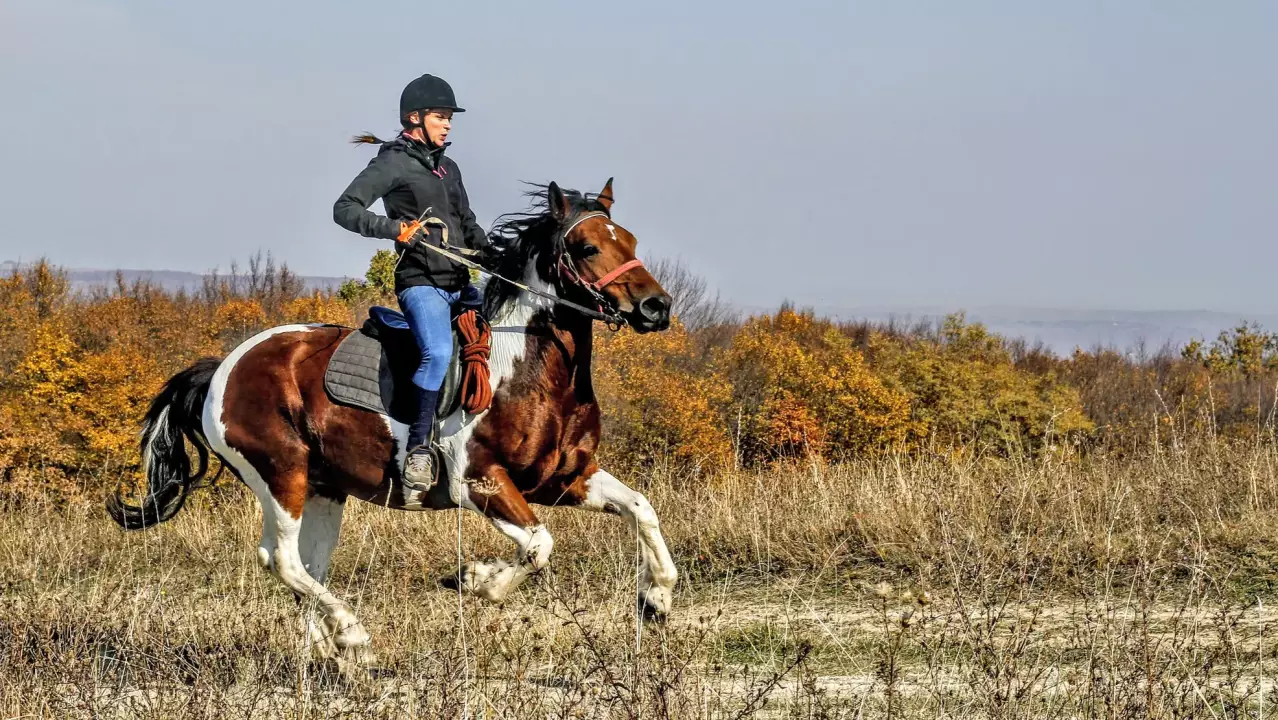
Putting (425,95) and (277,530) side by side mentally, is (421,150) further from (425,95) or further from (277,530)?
(277,530)

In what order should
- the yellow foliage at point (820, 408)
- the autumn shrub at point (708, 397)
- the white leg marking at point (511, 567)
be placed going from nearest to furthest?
the white leg marking at point (511, 567) → the autumn shrub at point (708, 397) → the yellow foliage at point (820, 408)

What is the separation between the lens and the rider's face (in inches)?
263

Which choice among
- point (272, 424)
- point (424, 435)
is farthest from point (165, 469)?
point (424, 435)

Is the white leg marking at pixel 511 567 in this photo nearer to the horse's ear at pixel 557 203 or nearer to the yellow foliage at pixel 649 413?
the horse's ear at pixel 557 203

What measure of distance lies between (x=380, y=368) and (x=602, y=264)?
1376 millimetres

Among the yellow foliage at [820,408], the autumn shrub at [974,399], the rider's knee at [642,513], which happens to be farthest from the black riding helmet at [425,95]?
the autumn shrub at [974,399]

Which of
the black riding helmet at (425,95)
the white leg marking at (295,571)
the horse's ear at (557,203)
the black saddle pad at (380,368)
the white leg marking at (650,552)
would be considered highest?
the black riding helmet at (425,95)

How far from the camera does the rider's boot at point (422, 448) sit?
20.8 feet

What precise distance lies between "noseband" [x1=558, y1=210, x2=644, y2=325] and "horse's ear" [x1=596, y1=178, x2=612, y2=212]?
103mm

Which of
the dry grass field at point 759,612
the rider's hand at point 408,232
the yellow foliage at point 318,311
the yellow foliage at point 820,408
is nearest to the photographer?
the dry grass field at point 759,612

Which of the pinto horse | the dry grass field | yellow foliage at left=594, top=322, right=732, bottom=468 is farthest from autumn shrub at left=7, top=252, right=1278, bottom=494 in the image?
the pinto horse

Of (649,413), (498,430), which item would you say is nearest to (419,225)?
(498,430)

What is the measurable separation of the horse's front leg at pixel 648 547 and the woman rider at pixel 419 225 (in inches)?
35.9

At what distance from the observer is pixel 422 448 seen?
638 centimetres
